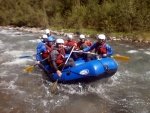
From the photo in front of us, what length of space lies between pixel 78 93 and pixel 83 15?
11383 millimetres

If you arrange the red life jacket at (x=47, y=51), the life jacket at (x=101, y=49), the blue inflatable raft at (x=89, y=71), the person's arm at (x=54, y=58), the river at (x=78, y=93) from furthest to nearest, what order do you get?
1. the red life jacket at (x=47, y=51)
2. the life jacket at (x=101, y=49)
3. the person's arm at (x=54, y=58)
4. the blue inflatable raft at (x=89, y=71)
5. the river at (x=78, y=93)

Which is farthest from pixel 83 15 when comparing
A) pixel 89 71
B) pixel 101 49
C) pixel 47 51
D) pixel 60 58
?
pixel 89 71

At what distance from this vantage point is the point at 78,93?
582 centimetres

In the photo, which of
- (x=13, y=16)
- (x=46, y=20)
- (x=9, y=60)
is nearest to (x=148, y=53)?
(x=9, y=60)

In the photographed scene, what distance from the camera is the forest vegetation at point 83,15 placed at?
Answer: 13.7 meters

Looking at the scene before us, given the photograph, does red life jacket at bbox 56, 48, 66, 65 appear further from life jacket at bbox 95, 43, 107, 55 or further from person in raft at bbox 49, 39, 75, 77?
life jacket at bbox 95, 43, 107, 55

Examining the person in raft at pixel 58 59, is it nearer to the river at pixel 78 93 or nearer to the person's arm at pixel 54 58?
the person's arm at pixel 54 58

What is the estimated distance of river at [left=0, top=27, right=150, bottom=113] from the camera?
5.06 m

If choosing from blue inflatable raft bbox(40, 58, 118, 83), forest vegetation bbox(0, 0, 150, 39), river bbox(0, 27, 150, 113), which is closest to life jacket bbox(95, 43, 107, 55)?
blue inflatable raft bbox(40, 58, 118, 83)

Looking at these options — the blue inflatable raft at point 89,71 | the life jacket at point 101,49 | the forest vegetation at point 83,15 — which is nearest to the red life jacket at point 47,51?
the blue inflatable raft at point 89,71

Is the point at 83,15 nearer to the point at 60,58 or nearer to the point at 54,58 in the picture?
the point at 60,58

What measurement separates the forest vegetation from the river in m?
5.93

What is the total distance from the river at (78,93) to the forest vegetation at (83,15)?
233 inches

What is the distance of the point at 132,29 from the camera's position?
1381 centimetres
